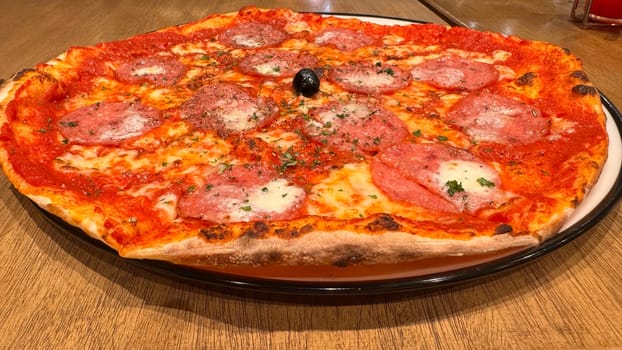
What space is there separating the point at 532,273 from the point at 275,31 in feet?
7.46

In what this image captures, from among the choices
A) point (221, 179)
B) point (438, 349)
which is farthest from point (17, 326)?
point (438, 349)

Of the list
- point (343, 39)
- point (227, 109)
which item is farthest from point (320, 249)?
point (343, 39)

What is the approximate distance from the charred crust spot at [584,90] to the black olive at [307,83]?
1142 mm

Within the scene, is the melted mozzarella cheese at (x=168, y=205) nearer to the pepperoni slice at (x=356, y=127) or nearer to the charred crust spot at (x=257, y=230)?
the charred crust spot at (x=257, y=230)

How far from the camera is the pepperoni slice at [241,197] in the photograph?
1.60 meters

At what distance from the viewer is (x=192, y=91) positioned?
2.54m

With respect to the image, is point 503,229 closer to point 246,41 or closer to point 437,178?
point 437,178

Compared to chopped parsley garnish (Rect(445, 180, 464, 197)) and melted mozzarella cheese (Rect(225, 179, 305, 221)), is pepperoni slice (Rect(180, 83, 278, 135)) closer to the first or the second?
melted mozzarella cheese (Rect(225, 179, 305, 221))

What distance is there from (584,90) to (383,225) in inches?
53.5

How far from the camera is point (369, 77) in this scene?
8.46ft


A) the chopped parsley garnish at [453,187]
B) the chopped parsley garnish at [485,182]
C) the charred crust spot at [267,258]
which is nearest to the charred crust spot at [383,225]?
the charred crust spot at [267,258]

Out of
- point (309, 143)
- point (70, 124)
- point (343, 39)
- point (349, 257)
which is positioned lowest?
point (343, 39)

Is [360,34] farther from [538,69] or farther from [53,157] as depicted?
[53,157]

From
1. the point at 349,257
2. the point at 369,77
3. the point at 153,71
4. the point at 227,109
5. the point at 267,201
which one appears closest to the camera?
the point at 349,257
